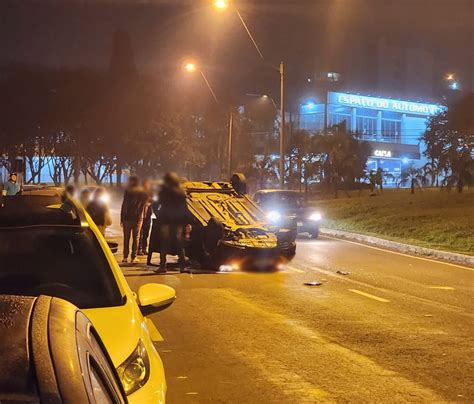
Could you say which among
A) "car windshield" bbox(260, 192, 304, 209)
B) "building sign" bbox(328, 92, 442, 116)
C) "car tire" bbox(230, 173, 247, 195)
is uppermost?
"building sign" bbox(328, 92, 442, 116)

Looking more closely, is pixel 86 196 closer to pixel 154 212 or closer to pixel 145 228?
pixel 154 212

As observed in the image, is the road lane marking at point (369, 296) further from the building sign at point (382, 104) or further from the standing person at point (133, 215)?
the building sign at point (382, 104)

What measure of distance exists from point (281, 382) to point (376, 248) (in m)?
14.1

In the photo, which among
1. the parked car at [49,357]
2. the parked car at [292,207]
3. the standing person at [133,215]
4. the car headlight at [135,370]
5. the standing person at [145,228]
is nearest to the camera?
the parked car at [49,357]

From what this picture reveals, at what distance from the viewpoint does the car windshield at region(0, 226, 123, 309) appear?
4270mm

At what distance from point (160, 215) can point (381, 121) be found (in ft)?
228

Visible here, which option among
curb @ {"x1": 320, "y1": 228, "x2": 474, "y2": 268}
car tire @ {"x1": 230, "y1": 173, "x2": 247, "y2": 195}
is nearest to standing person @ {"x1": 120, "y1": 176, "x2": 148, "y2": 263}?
car tire @ {"x1": 230, "y1": 173, "x2": 247, "y2": 195}

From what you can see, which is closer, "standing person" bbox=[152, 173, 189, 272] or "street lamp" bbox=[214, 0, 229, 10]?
"standing person" bbox=[152, 173, 189, 272]

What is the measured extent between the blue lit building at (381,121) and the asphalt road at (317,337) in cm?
5903

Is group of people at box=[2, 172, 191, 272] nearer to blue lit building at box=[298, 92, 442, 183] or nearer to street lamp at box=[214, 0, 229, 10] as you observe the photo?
street lamp at box=[214, 0, 229, 10]

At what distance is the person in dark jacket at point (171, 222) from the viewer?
1316 centimetres

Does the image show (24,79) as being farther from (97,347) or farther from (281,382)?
(97,347)

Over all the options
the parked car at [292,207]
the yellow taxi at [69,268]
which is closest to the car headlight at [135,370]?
the yellow taxi at [69,268]

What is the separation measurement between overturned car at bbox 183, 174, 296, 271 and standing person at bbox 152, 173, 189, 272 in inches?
15.2
